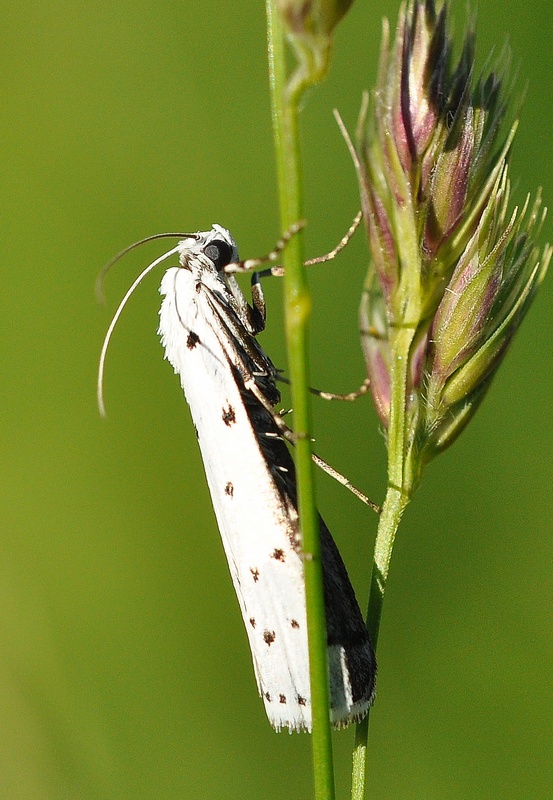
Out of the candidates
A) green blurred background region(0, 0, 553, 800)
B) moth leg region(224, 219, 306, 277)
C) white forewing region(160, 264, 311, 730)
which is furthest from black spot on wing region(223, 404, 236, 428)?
green blurred background region(0, 0, 553, 800)

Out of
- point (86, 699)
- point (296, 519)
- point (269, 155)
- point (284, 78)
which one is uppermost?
point (269, 155)

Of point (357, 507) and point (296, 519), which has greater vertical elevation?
point (296, 519)

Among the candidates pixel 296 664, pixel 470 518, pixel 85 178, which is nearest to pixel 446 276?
pixel 296 664

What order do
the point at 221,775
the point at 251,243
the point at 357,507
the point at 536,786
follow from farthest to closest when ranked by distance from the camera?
the point at 251,243 < the point at 357,507 < the point at 221,775 < the point at 536,786

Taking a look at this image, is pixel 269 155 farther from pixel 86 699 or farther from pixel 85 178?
pixel 86 699

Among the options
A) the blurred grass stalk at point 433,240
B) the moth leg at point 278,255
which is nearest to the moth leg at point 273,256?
the moth leg at point 278,255

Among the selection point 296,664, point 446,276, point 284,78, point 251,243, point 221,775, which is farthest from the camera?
point 251,243

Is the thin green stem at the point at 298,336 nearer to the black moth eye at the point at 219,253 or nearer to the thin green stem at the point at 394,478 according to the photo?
the thin green stem at the point at 394,478
